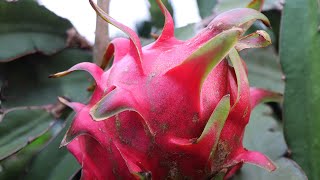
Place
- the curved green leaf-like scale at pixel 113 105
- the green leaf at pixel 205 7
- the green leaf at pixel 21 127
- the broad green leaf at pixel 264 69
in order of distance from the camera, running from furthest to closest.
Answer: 1. the green leaf at pixel 205 7
2. the broad green leaf at pixel 264 69
3. the green leaf at pixel 21 127
4. the curved green leaf-like scale at pixel 113 105

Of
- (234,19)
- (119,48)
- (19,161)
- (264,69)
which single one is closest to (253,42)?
(234,19)

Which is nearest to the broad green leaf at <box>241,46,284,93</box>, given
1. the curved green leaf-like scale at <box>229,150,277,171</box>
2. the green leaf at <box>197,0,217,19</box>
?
the green leaf at <box>197,0,217,19</box>

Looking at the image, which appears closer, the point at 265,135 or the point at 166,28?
the point at 166,28

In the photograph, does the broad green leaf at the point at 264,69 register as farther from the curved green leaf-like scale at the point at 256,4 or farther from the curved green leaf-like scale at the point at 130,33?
the curved green leaf-like scale at the point at 130,33

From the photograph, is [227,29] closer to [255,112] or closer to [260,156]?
[260,156]

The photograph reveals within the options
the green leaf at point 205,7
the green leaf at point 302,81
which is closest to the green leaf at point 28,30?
the green leaf at point 205,7

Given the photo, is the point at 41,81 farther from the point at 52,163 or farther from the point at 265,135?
the point at 265,135
